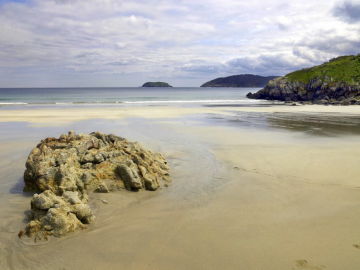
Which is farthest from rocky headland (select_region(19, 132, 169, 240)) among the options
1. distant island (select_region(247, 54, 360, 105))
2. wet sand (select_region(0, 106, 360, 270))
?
distant island (select_region(247, 54, 360, 105))

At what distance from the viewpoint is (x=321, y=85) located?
3260 inches

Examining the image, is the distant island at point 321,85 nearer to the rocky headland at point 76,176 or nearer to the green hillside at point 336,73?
the green hillside at point 336,73

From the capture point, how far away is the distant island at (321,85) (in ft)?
250

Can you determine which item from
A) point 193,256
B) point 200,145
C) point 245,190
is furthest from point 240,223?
point 200,145

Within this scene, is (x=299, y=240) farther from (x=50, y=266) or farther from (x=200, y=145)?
(x=200, y=145)

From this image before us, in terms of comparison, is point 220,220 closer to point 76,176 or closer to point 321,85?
point 76,176

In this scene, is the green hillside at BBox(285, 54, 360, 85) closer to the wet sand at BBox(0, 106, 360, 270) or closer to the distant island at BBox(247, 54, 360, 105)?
the distant island at BBox(247, 54, 360, 105)

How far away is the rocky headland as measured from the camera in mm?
8156

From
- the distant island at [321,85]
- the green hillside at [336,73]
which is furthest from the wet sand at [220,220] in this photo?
the green hillside at [336,73]

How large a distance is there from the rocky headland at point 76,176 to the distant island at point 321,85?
212 feet

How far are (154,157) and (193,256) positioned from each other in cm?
774

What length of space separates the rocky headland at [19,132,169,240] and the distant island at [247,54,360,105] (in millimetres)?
64512

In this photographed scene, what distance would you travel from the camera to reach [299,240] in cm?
761

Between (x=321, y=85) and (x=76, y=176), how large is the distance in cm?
8364
